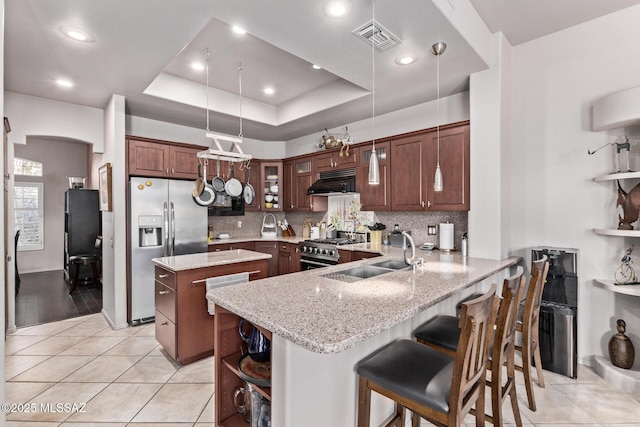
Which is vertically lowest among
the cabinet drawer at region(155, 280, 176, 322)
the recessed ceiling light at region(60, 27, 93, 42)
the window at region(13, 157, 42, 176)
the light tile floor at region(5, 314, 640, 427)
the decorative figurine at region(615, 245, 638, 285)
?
the light tile floor at region(5, 314, 640, 427)

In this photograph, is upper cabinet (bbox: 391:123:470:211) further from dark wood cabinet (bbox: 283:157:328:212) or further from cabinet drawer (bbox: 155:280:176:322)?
cabinet drawer (bbox: 155:280:176:322)

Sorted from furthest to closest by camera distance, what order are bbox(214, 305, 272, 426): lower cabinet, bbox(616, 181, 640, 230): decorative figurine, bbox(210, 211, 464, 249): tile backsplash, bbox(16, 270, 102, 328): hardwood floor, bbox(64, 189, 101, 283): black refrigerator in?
bbox(64, 189, 101, 283): black refrigerator < bbox(16, 270, 102, 328): hardwood floor < bbox(210, 211, 464, 249): tile backsplash < bbox(616, 181, 640, 230): decorative figurine < bbox(214, 305, 272, 426): lower cabinet

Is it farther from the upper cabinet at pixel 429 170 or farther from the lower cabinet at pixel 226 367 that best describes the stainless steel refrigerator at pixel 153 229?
the upper cabinet at pixel 429 170

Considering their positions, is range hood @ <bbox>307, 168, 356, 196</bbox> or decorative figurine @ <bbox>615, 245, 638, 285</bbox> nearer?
decorative figurine @ <bbox>615, 245, 638, 285</bbox>

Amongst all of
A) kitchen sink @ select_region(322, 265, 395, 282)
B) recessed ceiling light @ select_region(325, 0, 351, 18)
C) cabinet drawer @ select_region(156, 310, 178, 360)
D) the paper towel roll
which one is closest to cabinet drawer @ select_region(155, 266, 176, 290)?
cabinet drawer @ select_region(156, 310, 178, 360)

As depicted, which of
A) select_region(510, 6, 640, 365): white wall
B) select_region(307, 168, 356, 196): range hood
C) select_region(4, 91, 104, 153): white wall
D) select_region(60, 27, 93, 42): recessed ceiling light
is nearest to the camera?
select_region(60, 27, 93, 42): recessed ceiling light

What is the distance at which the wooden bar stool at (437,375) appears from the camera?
123 centimetres

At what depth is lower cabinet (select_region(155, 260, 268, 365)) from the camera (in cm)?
272

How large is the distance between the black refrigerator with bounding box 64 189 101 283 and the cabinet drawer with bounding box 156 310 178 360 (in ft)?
13.4

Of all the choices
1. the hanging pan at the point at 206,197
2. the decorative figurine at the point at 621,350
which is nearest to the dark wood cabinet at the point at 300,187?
the hanging pan at the point at 206,197

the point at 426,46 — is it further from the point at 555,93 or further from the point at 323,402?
the point at 323,402

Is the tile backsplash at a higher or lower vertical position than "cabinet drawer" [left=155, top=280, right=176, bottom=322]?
higher

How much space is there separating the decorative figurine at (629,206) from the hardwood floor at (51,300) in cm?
592

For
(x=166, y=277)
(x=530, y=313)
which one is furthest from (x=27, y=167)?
(x=530, y=313)
